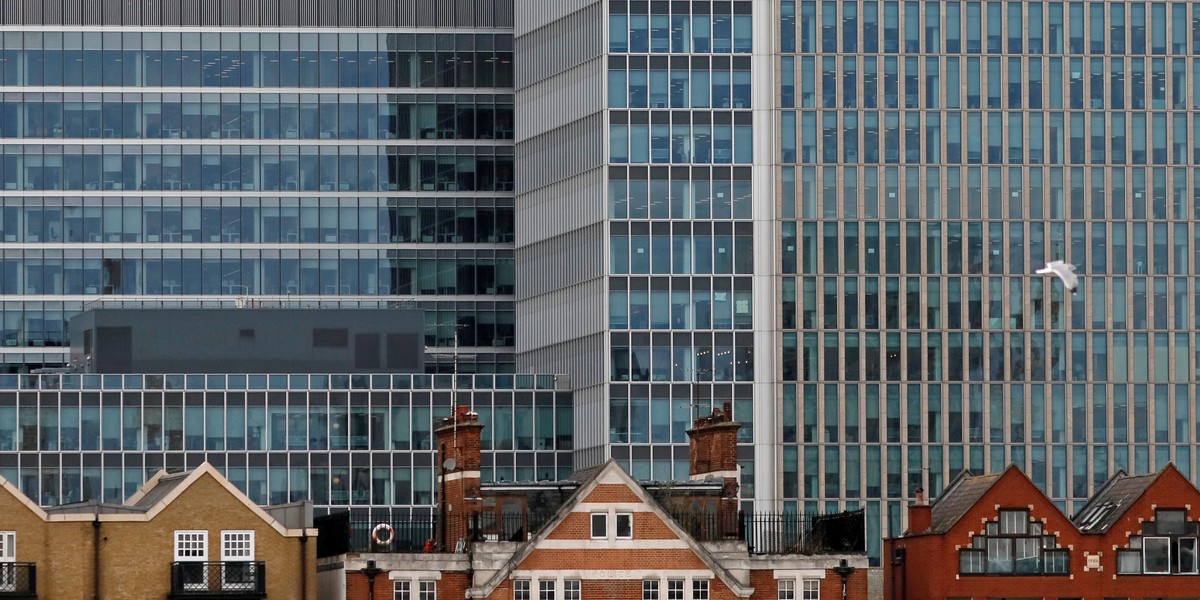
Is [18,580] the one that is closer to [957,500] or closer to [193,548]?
[193,548]

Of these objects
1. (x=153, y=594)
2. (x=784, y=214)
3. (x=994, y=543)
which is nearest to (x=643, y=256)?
(x=784, y=214)

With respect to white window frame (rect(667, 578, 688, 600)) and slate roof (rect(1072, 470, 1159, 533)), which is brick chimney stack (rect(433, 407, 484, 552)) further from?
slate roof (rect(1072, 470, 1159, 533))

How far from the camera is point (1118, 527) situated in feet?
464

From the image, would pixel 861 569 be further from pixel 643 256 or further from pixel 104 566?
pixel 643 256

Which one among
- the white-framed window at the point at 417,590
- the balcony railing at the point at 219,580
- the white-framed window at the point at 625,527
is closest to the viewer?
the white-framed window at the point at 417,590

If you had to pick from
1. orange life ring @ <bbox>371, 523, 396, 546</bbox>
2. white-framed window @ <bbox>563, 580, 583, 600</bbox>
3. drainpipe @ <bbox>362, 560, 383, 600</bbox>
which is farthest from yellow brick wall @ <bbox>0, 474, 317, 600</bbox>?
white-framed window @ <bbox>563, 580, 583, 600</bbox>

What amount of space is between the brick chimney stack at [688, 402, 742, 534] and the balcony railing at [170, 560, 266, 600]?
59.1 ft

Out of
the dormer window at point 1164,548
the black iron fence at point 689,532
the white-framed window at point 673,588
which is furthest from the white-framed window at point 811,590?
the dormer window at point 1164,548

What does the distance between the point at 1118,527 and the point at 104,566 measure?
4230 cm

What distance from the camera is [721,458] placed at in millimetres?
138000

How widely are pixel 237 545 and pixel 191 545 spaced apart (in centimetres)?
174

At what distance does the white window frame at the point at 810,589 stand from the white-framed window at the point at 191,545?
22.6 m

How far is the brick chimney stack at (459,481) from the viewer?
426 ft

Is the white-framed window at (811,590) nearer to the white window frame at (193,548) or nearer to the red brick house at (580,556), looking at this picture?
the red brick house at (580,556)
